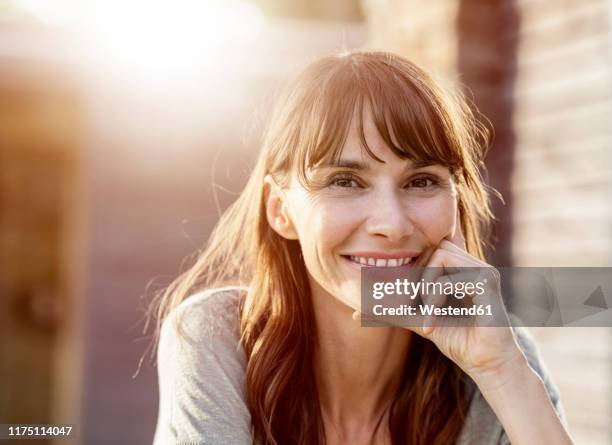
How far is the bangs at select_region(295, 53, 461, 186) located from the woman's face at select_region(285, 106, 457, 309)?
0.06 feet

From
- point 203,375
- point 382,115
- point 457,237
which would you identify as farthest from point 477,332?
point 203,375

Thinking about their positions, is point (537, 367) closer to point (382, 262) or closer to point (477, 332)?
point (477, 332)

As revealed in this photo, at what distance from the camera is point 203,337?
190cm

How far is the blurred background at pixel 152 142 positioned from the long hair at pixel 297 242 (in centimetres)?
101

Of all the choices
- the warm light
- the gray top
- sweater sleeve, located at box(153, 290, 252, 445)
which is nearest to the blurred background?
the warm light

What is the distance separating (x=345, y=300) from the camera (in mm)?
1819

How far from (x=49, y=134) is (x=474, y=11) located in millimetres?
3194

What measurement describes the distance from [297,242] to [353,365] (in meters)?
0.33

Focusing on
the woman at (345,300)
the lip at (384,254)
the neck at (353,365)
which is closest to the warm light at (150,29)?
the woman at (345,300)

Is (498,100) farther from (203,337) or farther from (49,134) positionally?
(49,134)

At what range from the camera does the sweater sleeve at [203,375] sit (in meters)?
1.76

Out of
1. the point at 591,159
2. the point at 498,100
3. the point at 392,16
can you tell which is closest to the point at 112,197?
the point at 392,16

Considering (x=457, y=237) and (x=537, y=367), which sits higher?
(x=457, y=237)

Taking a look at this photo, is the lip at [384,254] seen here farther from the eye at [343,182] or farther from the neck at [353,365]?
the neck at [353,365]
